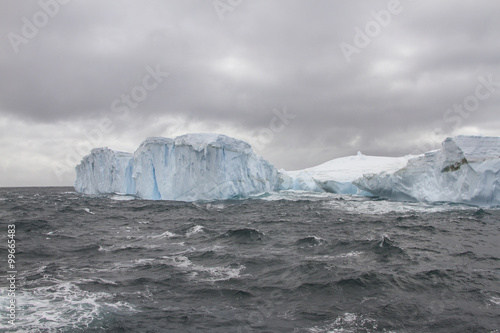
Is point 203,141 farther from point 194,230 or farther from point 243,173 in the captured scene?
point 194,230

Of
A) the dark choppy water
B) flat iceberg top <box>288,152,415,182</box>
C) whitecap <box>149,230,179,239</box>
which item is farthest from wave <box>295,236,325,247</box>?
flat iceberg top <box>288,152,415,182</box>

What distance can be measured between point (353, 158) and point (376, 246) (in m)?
47.6

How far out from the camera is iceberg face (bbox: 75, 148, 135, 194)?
1617 inches

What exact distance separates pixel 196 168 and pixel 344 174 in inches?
782

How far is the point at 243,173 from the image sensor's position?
112 ft

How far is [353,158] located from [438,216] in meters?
38.3

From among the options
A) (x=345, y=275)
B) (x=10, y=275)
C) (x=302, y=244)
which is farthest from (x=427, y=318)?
(x=10, y=275)

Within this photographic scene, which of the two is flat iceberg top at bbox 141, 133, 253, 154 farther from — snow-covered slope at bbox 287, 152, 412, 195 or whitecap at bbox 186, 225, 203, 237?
whitecap at bbox 186, 225, 203, 237

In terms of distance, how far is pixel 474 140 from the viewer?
24.5 meters

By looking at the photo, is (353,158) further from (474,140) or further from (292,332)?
(292,332)

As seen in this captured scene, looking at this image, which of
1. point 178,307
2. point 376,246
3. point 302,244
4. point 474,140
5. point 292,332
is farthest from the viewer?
point 474,140

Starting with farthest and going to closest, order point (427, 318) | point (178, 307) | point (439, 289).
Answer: point (439, 289) < point (178, 307) < point (427, 318)

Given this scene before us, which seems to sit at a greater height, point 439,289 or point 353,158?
point 353,158

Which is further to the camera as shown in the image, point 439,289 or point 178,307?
point 439,289
